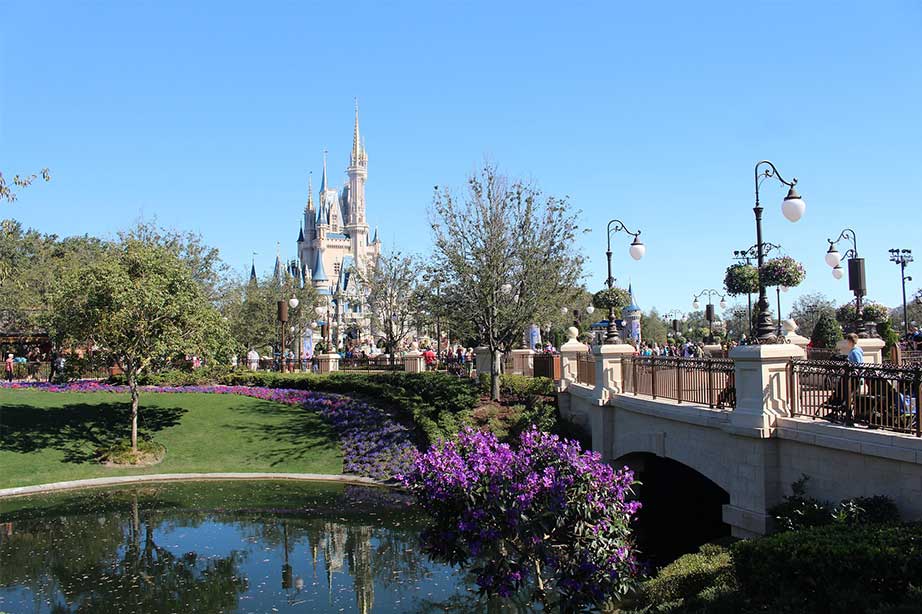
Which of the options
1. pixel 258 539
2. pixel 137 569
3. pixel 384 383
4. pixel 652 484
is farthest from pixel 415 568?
pixel 384 383

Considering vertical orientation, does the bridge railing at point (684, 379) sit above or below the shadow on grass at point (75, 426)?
above

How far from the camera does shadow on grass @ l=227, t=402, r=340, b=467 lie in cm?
2589

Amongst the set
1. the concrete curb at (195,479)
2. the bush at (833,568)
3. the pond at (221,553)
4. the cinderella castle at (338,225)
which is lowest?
the pond at (221,553)

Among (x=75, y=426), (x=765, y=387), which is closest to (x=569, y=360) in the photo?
(x=765, y=387)

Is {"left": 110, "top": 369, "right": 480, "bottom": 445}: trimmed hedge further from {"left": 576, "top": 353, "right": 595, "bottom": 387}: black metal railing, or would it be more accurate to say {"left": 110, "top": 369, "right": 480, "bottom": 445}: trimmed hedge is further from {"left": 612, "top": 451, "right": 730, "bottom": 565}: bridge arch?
{"left": 612, "top": 451, "right": 730, "bottom": 565}: bridge arch

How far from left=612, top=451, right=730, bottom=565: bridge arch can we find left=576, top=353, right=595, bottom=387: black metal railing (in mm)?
2950

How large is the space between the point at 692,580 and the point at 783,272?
5.88 m

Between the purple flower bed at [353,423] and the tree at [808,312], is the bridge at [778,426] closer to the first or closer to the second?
the purple flower bed at [353,423]

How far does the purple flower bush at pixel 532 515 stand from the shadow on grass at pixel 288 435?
53.6ft

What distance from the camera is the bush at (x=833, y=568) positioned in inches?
291

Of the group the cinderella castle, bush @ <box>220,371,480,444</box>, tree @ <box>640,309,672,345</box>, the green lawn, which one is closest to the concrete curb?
the green lawn

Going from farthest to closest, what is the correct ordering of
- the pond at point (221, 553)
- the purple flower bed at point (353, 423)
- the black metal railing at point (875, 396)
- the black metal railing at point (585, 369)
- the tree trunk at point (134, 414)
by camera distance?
the tree trunk at point (134, 414) < the purple flower bed at point (353, 423) < the black metal railing at point (585, 369) < the pond at point (221, 553) < the black metal railing at point (875, 396)

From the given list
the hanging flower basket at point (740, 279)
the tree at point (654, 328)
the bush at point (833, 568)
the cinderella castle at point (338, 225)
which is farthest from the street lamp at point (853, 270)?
the cinderella castle at point (338, 225)

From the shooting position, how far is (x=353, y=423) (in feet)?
91.9
